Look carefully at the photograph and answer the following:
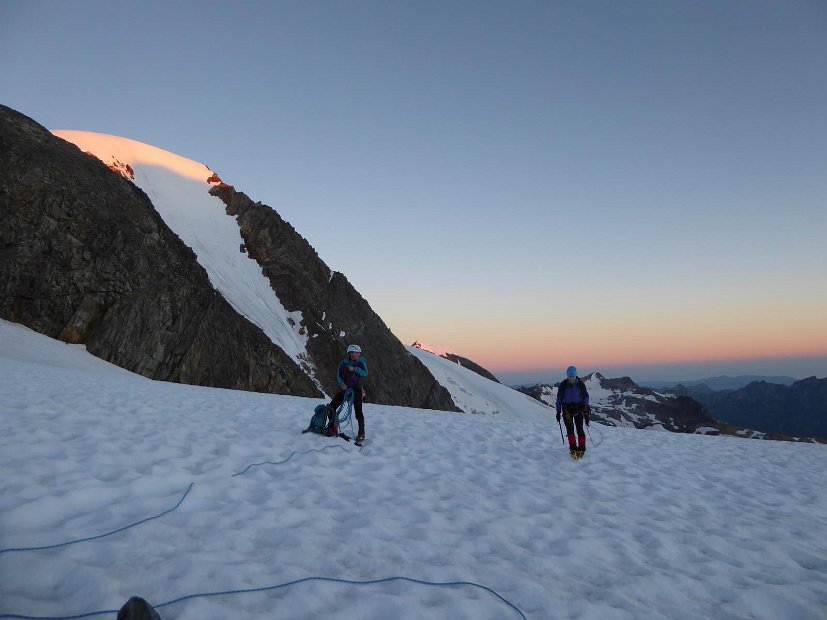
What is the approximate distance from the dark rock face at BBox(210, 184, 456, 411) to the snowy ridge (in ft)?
4.39

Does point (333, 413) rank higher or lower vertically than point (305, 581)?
higher

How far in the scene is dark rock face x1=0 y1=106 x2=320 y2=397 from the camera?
78.9 feet

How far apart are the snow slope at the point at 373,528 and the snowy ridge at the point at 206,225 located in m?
32.2

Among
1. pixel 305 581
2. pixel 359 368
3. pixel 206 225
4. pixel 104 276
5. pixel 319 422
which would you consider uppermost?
pixel 206 225

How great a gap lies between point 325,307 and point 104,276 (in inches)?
1023

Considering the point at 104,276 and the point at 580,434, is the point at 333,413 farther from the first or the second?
the point at 104,276

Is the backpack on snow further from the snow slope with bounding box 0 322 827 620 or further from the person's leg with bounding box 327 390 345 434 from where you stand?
the snow slope with bounding box 0 322 827 620

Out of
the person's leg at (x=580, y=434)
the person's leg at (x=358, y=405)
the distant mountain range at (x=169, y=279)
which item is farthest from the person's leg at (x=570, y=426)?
the distant mountain range at (x=169, y=279)

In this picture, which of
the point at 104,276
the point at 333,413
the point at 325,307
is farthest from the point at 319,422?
the point at 325,307

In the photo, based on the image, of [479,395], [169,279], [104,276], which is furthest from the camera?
[479,395]

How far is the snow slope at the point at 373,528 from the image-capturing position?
3.46m

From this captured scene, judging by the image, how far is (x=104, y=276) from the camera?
85.3ft

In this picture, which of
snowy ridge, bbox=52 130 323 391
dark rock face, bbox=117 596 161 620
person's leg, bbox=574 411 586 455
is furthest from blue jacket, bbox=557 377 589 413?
snowy ridge, bbox=52 130 323 391

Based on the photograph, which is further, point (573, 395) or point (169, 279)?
point (169, 279)
